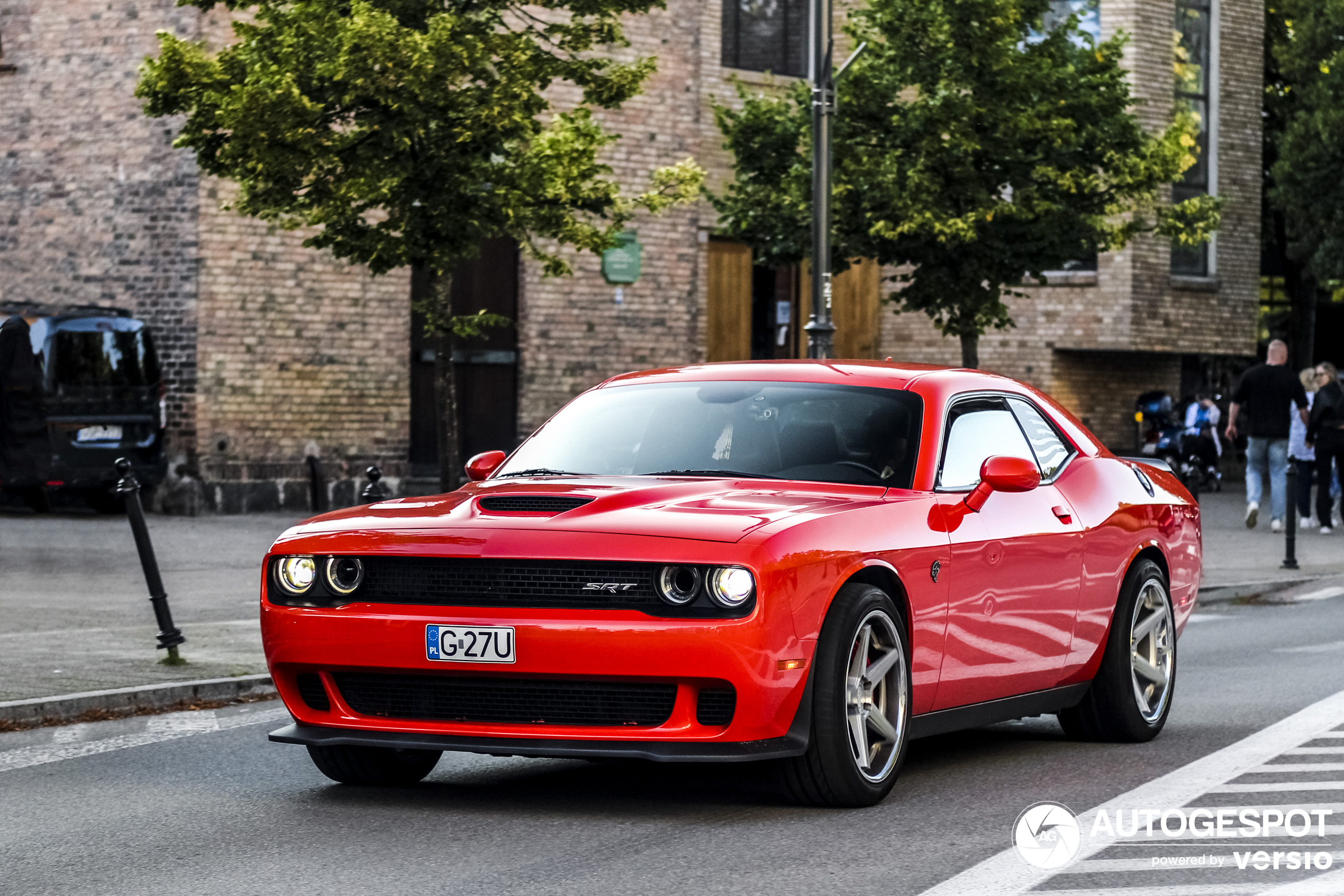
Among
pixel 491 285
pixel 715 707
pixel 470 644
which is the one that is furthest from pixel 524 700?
pixel 491 285

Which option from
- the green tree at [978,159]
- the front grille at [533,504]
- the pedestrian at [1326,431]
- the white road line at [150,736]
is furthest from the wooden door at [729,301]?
the front grille at [533,504]

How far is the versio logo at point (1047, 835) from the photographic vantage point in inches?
230

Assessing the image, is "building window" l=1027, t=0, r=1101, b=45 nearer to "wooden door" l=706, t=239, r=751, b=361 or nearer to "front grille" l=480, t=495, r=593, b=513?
"wooden door" l=706, t=239, r=751, b=361

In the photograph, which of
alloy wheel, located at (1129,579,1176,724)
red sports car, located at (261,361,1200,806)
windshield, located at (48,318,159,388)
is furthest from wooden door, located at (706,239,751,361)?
red sports car, located at (261,361,1200,806)

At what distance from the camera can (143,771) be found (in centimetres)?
767

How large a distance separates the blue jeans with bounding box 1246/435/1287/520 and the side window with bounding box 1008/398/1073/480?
14.5 metres

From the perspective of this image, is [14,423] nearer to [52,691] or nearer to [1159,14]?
[52,691]

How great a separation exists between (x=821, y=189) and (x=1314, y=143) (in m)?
20.1

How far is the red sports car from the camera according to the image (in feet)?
20.3

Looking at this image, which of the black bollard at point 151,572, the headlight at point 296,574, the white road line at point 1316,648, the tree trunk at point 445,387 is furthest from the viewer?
the tree trunk at point 445,387

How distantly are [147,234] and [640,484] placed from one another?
56.0 feet

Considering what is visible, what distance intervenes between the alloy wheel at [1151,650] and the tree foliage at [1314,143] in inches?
1099

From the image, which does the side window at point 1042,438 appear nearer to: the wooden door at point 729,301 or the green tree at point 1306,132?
the wooden door at point 729,301

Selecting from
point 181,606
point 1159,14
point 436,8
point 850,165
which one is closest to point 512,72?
point 436,8
